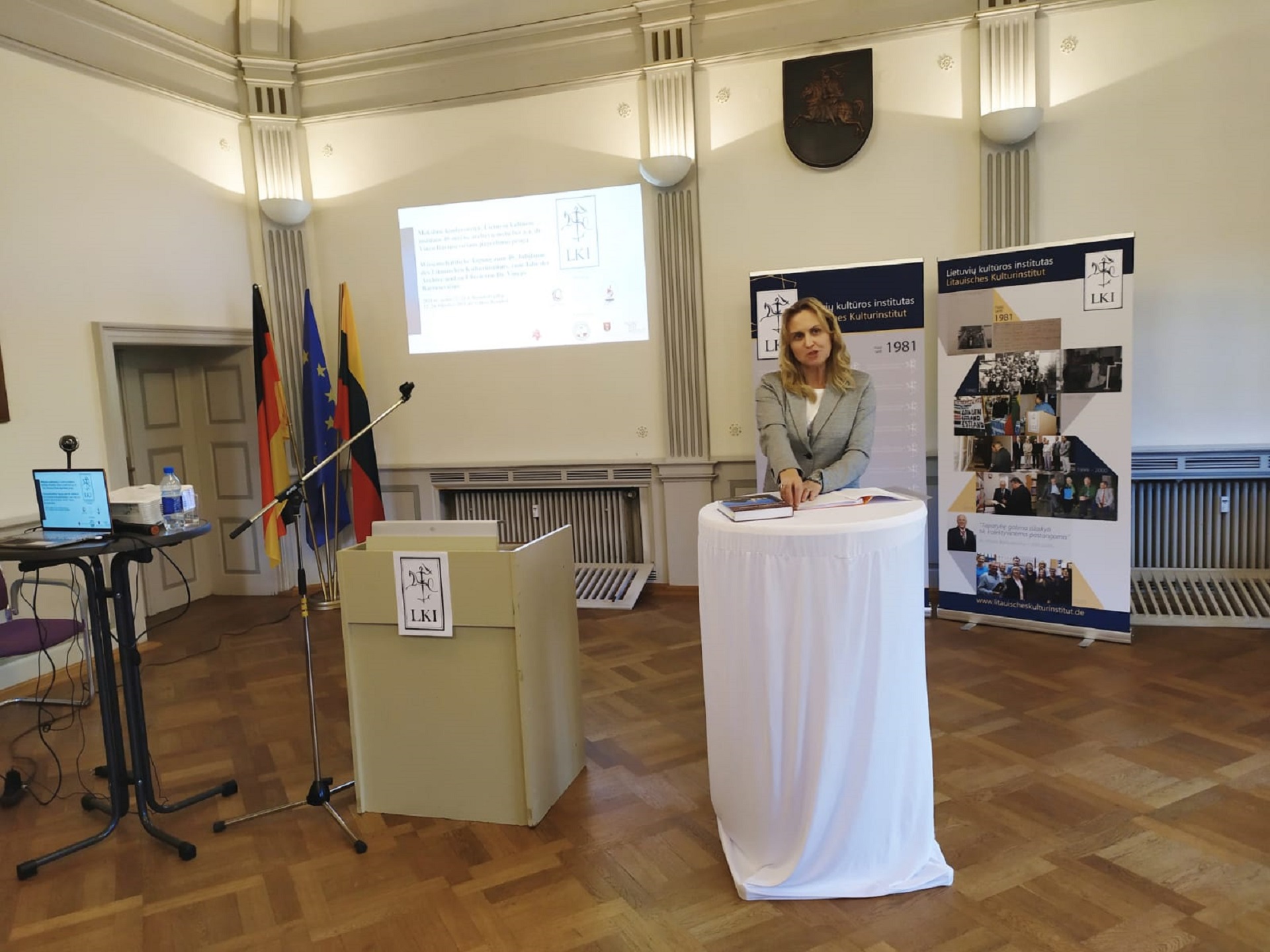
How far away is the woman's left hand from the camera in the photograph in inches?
96.3

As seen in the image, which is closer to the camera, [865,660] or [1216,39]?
[865,660]

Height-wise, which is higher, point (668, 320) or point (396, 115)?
point (396, 115)

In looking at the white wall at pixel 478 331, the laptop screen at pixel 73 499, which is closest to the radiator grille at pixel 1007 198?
the white wall at pixel 478 331

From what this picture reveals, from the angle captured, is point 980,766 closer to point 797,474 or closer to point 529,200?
point 797,474

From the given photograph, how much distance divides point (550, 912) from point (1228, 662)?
10.8 feet

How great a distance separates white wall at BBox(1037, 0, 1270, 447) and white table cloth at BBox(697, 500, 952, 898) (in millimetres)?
3248

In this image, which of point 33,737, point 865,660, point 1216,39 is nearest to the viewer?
point 865,660

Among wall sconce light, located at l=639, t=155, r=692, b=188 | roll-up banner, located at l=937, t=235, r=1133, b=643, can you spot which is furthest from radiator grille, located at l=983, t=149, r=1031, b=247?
wall sconce light, located at l=639, t=155, r=692, b=188

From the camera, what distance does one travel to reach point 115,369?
500 cm

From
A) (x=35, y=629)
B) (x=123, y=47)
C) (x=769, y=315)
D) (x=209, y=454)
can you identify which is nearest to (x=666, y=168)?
(x=769, y=315)

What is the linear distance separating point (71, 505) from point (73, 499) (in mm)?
22

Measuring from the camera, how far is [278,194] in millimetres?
5852

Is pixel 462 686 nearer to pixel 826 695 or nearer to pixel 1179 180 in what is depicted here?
pixel 826 695

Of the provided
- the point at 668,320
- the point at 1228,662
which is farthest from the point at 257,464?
the point at 1228,662
